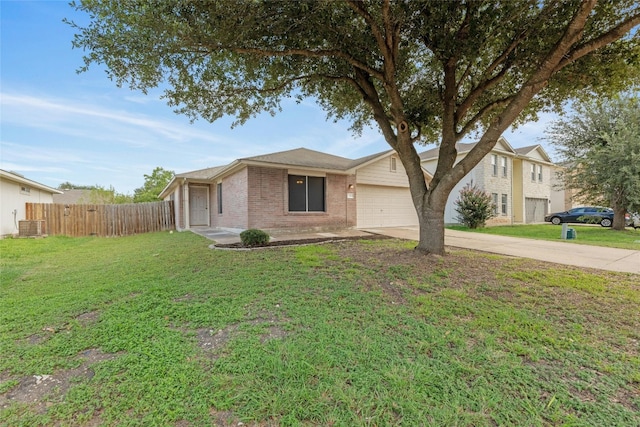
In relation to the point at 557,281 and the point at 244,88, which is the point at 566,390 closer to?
the point at 557,281

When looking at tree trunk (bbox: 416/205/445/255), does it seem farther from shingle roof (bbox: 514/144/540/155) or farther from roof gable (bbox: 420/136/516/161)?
shingle roof (bbox: 514/144/540/155)

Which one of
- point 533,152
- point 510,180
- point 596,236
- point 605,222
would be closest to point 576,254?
point 596,236

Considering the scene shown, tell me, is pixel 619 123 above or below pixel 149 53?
above

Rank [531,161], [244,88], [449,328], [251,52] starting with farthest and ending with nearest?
[531,161] → [244,88] → [251,52] → [449,328]

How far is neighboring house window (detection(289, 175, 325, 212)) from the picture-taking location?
11695mm

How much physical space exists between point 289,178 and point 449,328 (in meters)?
9.16

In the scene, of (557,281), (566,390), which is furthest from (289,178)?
(566,390)

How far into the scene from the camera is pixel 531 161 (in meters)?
22.5

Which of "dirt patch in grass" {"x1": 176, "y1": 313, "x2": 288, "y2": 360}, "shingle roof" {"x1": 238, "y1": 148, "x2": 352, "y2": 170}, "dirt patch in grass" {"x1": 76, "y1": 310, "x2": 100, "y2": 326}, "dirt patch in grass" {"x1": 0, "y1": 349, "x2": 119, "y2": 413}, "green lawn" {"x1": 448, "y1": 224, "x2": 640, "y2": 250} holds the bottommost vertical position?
"dirt patch in grass" {"x1": 0, "y1": 349, "x2": 119, "y2": 413}

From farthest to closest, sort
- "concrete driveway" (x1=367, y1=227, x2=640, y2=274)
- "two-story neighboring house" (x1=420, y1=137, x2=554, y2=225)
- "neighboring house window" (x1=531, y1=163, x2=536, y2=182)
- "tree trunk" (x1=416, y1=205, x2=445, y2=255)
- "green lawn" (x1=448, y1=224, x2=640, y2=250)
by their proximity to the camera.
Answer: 1. "neighboring house window" (x1=531, y1=163, x2=536, y2=182)
2. "two-story neighboring house" (x1=420, y1=137, x2=554, y2=225)
3. "green lawn" (x1=448, y1=224, x2=640, y2=250)
4. "concrete driveway" (x1=367, y1=227, x2=640, y2=274)
5. "tree trunk" (x1=416, y1=205, x2=445, y2=255)

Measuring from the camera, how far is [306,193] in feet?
39.6

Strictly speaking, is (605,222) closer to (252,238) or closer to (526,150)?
(526,150)

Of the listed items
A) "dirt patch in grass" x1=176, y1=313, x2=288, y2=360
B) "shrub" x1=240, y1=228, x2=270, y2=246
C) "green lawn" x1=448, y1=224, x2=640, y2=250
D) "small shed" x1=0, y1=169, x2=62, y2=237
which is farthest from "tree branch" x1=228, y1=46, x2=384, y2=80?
"small shed" x1=0, y1=169, x2=62, y2=237

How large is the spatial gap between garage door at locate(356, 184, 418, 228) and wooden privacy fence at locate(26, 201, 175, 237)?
1165 cm
